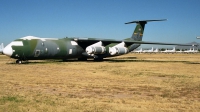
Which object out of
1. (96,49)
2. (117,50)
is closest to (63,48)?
(96,49)

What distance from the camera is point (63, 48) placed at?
96.3ft

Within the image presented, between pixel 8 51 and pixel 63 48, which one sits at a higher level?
pixel 63 48

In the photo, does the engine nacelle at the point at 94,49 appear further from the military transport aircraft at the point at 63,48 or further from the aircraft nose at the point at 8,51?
the aircraft nose at the point at 8,51

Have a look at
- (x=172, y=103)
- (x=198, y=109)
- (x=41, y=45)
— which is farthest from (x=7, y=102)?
(x=41, y=45)

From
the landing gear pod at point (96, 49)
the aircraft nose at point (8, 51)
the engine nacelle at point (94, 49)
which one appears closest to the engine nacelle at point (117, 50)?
the landing gear pod at point (96, 49)

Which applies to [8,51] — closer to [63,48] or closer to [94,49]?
[63,48]

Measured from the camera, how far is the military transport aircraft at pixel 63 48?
25.6m

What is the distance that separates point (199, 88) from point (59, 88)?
20.0 ft

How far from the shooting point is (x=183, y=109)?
6.97m

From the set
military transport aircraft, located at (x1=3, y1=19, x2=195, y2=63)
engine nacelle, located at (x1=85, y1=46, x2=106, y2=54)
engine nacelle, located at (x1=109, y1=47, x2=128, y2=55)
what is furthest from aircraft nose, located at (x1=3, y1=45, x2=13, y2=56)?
engine nacelle, located at (x1=109, y1=47, x2=128, y2=55)

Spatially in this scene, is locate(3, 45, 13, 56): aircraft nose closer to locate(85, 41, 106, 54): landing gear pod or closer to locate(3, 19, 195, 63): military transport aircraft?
locate(3, 19, 195, 63): military transport aircraft

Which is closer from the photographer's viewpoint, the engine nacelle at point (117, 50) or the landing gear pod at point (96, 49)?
the landing gear pod at point (96, 49)

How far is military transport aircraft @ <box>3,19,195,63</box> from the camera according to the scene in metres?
25.6

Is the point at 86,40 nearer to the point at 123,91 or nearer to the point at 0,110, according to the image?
the point at 123,91
